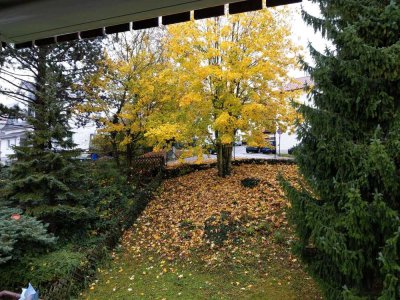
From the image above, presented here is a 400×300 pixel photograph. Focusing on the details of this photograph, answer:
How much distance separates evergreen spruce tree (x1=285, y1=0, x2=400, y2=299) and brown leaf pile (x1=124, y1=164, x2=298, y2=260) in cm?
234

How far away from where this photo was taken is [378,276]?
4.64 metres

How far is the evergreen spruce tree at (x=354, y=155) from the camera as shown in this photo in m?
4.15

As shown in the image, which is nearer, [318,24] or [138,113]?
[318,24]

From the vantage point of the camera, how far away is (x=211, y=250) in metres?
8.46

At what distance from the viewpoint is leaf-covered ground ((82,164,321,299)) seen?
6636mm

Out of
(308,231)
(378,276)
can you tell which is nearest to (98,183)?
(308,231)

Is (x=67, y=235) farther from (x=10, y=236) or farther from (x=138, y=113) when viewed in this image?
(x=138, y=113)

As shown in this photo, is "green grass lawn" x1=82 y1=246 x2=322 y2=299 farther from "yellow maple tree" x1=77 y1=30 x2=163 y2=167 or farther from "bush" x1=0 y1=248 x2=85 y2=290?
"yellow maple tree" x1=77 y1=30 x2=163 y2=167

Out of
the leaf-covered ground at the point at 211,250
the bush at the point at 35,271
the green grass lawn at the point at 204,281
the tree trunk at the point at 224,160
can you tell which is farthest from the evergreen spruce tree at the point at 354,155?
the tree trunk at the point at 224,160

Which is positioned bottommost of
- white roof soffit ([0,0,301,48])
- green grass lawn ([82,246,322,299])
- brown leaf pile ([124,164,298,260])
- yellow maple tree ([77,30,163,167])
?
green grass lawn ([82,246,322,299])

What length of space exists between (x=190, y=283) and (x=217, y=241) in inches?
77.7

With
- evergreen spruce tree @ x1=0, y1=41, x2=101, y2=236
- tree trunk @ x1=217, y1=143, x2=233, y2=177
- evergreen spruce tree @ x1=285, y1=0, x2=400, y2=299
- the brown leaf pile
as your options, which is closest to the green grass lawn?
the brown leaf pile

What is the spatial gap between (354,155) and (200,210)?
23.4 ft

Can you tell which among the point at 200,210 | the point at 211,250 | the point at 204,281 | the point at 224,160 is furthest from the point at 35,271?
the point at 224,160
